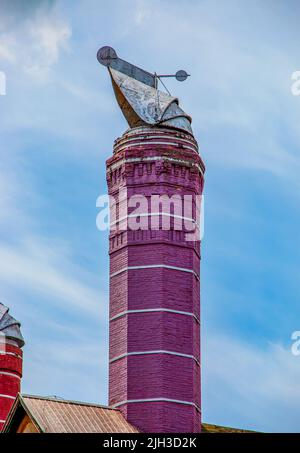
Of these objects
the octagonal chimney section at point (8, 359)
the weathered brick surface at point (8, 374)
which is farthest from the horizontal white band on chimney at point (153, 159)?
the weathered brick surface at point (8, 374)

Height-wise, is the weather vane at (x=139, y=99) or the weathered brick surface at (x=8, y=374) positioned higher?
the weather vane at (x=139, y=99)

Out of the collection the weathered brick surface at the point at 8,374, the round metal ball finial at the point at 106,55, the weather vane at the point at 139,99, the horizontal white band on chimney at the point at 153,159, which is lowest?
the weathered brick surface at the point at 8,374

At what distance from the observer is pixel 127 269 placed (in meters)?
43.8

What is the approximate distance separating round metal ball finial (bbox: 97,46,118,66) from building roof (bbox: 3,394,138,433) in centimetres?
1287

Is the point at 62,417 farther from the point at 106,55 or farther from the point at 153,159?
the point at 106,55

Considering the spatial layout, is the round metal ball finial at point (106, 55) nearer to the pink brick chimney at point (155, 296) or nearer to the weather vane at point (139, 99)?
the weather vane at point (139, 99)

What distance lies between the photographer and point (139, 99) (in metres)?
45.7

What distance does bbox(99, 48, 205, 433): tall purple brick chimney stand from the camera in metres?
42.3

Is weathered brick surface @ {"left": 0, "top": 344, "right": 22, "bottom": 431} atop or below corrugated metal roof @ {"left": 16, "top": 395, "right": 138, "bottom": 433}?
atop

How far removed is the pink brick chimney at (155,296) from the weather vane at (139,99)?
36 cm

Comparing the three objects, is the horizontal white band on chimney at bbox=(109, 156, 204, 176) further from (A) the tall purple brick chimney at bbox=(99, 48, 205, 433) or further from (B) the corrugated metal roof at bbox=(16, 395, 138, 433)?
(B) the corrugated metal roof at bbox=(16, 395, 138, 433)

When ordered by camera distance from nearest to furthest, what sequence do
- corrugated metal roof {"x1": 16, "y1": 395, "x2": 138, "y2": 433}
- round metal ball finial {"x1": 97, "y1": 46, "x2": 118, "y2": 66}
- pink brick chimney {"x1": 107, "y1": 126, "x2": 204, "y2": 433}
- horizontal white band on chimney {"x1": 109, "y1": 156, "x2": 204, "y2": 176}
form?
1. corrugated metal roof {"x1": 16, "y1": 395, "x2": 138, "y2": 433}
2. pink brick chimney {"x1": 107, "y1": 126, "x2": 204, "y2": 433}
3. horizontal white band on chimney {"x1": 109, "y1": 156, "x2": 204, "y2": 176}
4. round metal ball finial {"x1": 97, "y1": 46, "x2": 118, "y2": 66}

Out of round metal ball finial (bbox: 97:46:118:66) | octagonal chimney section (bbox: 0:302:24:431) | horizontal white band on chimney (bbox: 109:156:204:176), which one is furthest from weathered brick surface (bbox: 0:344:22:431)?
round metal ball finial (bbox: 97:46:118:66)

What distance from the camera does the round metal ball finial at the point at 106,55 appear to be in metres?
46.2
